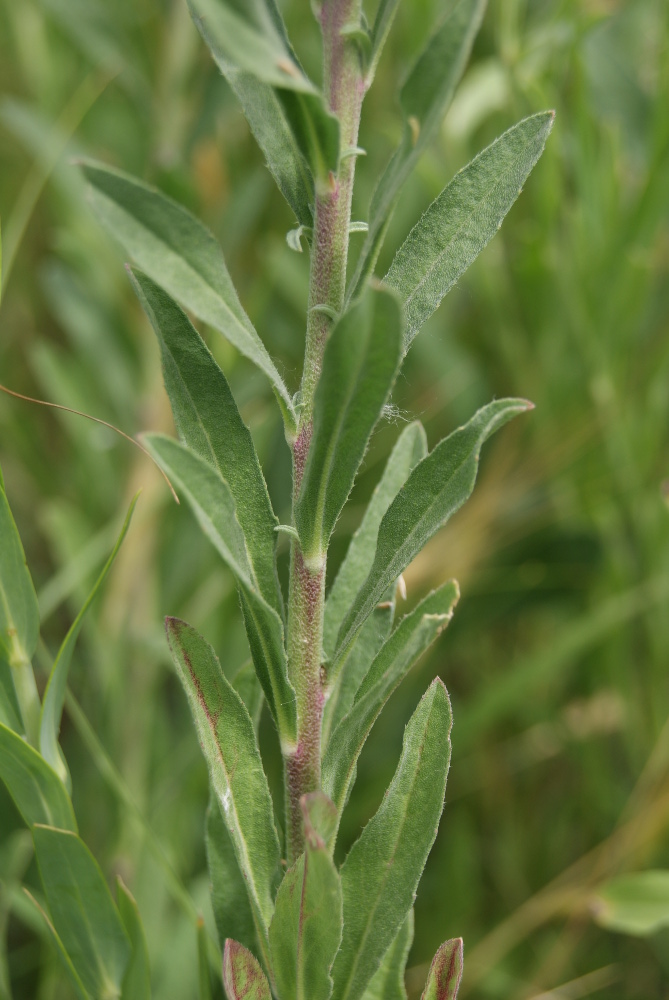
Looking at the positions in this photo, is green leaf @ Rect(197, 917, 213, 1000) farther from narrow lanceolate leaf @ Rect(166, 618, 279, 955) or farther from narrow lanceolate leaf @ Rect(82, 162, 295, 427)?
narrow lanceolate leaf @ Rect(82, 162, 295, 427)

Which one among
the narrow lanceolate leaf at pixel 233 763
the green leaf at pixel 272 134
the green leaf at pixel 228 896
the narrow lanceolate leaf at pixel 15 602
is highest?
the green leaf at pixel 272 134

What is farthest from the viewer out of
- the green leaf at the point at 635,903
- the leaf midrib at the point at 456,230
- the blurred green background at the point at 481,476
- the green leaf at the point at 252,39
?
the blurred green background at the point at 481,476

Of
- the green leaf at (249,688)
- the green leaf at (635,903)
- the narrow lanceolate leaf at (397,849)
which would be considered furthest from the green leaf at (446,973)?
the green leaf at (635,903)

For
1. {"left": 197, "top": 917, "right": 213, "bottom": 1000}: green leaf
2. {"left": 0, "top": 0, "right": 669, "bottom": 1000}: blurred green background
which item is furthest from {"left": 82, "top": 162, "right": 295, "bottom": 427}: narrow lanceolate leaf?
{"left": 0, "top": 0, "right": 669, "bottom": 1000}: blurred green background

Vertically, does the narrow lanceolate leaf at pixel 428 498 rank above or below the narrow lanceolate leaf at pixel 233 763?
above

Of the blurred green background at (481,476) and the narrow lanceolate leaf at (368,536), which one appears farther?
the blurred green background at (481,476)

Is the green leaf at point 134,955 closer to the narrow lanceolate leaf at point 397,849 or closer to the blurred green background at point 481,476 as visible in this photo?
the narrow lanceolate leaf at point 397,849

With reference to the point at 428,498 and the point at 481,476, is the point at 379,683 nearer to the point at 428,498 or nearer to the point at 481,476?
the point at 428,498

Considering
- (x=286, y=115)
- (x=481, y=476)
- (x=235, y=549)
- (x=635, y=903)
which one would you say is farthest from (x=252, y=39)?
(x=481, y=476)

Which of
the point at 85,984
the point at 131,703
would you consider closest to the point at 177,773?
the point at 131,703
